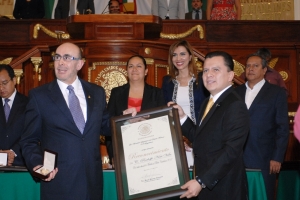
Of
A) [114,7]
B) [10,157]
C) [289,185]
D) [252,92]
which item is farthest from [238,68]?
[10,157]

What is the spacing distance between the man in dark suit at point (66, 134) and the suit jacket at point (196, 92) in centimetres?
127

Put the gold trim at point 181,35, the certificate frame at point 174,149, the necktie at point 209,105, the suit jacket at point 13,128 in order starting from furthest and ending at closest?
the gold trim at point 181,35 → the suit jacket at point 13,128 → the necktie at point 209,105 → the certificate frame at point 174,149

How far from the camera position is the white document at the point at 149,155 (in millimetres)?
3828

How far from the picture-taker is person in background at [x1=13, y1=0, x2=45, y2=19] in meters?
9.54

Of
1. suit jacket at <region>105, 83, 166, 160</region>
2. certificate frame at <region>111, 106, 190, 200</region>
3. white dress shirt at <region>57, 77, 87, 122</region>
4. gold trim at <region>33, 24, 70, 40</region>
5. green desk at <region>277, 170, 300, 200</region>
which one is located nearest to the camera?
certificate frame at <region>111, 106, 190, 200</region>

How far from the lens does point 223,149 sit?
3650 millimetres

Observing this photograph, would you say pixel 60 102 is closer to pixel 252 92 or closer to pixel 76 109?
pixel 76 109

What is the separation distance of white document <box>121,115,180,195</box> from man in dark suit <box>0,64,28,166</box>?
1530 millimetres

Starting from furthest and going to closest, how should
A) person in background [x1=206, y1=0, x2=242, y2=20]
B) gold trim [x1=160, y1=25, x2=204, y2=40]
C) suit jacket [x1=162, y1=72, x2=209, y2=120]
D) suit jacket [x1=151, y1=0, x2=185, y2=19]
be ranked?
suit jacket [x1=151, y1=0, x2=185, y2=19] < person in background [x1=206, y1=0, x2=242, y2=20] < gold trim [x1=160, y1=25, x2=204, y2=40] < suit jacket [x1=162, y1=72, x2=209, y2=120]

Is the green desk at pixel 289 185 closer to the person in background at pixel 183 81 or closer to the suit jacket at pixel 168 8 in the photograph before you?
the person in background at pixel 183 81

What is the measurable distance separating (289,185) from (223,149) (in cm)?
311

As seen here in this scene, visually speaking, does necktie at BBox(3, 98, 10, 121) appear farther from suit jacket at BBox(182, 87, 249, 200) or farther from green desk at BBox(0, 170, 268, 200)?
suit jacket at BBox(182, 87, 249, 200)

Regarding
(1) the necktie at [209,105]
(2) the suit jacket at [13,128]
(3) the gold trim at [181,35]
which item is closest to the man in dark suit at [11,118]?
(2) the suit jacket at [13,128]

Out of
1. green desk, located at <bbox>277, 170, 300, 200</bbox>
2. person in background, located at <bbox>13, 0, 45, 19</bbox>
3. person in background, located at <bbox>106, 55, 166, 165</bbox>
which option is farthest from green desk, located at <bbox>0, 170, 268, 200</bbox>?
person in background, located at <bbox>13, 0, 45, 19</bbox>
